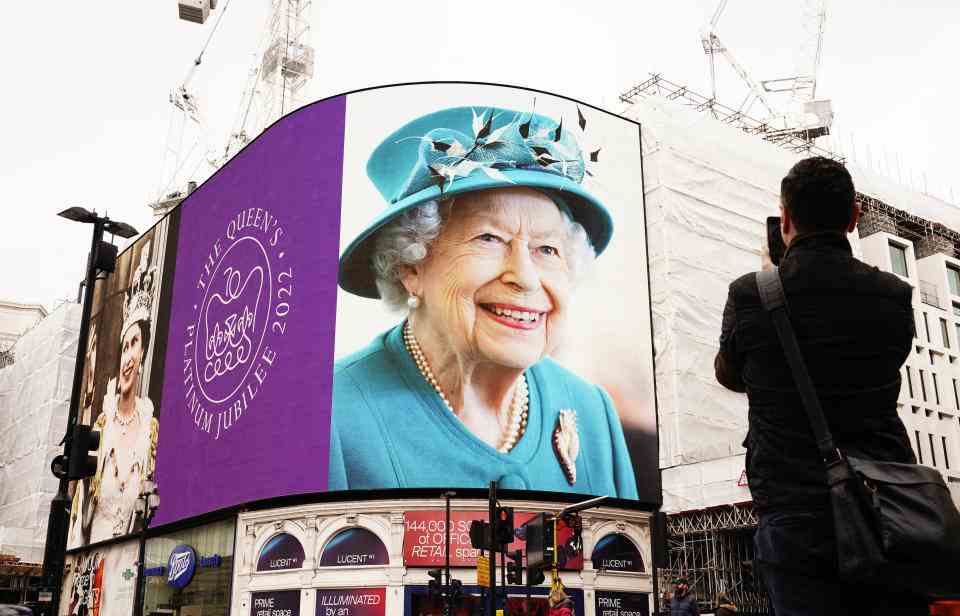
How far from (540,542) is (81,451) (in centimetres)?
801

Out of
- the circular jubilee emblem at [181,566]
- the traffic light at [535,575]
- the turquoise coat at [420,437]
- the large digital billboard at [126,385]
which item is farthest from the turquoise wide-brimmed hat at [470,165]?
the traffic light at [535,575]

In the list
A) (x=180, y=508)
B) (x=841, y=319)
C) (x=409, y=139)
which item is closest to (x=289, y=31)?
(x=409, y=139)

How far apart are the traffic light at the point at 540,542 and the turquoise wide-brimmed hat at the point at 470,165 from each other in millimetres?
17210

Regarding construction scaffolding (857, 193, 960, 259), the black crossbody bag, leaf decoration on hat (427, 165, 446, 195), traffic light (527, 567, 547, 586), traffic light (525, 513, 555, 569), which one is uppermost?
construction scaffolding (857, 193, 960, 259)

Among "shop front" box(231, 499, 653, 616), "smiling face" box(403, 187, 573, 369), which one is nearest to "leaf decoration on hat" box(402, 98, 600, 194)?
"smiling face" box(403, 187, 573, 369)

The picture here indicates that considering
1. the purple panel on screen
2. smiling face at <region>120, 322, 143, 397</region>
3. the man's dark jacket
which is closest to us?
the man's dark jacket

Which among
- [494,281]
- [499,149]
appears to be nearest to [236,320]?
[494,281]

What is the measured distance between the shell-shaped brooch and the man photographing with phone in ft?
98.3

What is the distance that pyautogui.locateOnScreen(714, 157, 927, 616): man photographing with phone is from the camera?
2.40 meters

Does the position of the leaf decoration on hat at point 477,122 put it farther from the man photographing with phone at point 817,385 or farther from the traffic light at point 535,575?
the man photographing with phone at point 817,385

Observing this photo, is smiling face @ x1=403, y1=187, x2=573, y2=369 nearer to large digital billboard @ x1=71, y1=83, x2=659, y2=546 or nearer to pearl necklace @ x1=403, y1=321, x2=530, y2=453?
large digital billboard @ x1=71, y1=83, x2=659, y2=546

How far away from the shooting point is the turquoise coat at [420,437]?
31156mm

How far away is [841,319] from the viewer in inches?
103

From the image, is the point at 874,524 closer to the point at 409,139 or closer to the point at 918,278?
the point at 409,139
